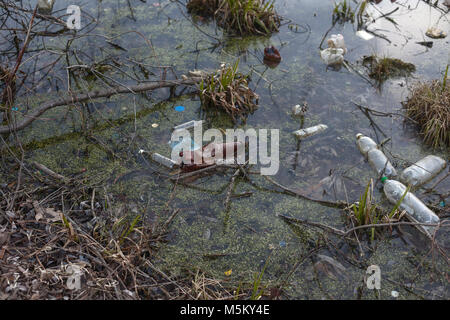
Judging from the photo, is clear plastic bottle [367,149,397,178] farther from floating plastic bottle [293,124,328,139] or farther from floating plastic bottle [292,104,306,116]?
floating plastic bottle [292,104,306,116]

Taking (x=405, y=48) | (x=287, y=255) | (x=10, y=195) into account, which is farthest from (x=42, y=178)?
(x=405, y=48)

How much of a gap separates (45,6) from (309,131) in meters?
2.84

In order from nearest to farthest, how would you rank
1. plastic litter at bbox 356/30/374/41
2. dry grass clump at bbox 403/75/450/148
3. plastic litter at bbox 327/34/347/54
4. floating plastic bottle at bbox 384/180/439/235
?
floating plastic bottle at bbox 384/180/439/235 → dry grass clump at bbox 403/75/450/148 → plastic litter at bbox 327/34/347/54 → plastic litter at bbox 356/30/374/41

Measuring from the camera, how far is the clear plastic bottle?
262 cm

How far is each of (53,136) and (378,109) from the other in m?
2.45

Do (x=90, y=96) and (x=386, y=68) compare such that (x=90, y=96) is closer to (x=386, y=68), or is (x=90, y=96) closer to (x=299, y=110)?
(x=299, y=110)

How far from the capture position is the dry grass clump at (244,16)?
3869 millimetres

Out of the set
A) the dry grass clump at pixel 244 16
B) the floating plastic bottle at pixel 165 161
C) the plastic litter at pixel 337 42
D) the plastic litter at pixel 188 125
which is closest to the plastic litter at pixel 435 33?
the plastic litter at pixel 337 42

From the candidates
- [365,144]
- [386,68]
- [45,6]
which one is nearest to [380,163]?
[365,144]

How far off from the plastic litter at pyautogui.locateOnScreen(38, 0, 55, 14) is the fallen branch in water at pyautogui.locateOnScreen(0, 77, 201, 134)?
4.83 ft

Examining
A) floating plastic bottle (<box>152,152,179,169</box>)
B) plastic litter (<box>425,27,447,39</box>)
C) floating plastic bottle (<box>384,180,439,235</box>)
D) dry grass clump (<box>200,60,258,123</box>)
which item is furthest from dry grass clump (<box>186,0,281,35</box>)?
floating plastic bottle (<box>384,180,439,235</box>)

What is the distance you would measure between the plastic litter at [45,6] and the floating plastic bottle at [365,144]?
3.12m

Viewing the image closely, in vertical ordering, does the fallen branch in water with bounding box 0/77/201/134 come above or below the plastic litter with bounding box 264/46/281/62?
below

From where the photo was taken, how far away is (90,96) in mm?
2941
